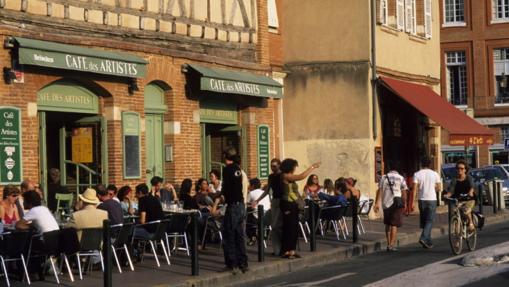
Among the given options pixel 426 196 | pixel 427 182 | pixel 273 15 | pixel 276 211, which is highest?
pixel 273 15

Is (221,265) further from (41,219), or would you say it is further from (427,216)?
(427,216)

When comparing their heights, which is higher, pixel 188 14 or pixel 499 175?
pixel 188 14

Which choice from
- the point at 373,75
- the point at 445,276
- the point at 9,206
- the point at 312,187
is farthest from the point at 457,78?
the point at 445,276

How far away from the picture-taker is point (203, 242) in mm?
20375

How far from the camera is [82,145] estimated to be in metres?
22.3

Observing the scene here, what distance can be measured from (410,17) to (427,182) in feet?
42.6

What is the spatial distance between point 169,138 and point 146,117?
882 millimetres

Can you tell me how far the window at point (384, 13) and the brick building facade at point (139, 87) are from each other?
3691mm

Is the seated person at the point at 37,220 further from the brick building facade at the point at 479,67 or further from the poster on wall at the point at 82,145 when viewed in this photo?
the brick building facade at the point at 479,67

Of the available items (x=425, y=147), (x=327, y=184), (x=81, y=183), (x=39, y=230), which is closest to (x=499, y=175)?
(x=425, y=147)

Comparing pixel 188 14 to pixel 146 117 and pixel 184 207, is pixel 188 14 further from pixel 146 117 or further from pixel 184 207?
pixel 184 207

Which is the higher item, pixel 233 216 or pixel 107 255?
pixel 233 216

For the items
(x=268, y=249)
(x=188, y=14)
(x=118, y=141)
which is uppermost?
(x=188, y=14)

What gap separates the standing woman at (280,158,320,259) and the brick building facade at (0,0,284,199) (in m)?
4.24
